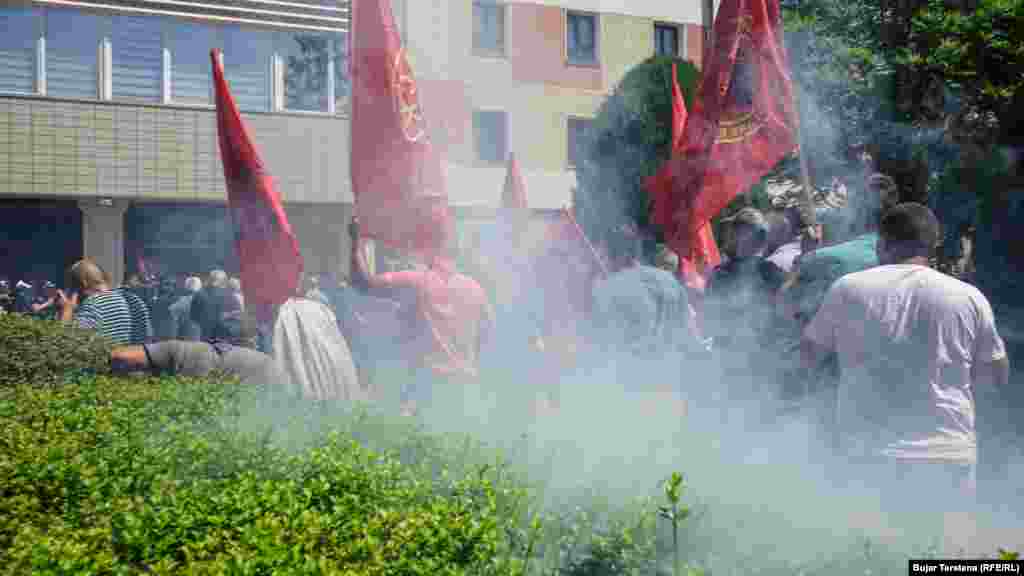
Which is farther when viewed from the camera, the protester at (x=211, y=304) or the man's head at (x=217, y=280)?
the man's head at (x=217, y=280)

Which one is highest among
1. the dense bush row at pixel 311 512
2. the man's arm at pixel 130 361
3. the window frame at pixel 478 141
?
the window frame at pixel 478 141

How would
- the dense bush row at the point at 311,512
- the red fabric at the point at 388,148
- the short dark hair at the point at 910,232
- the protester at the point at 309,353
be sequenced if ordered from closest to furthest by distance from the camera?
the dense bush row at the point at 311,512 → the short dark hair at the point at 910,232 → the red fabric at the point at 388,148 → the protester at the point at 309,353

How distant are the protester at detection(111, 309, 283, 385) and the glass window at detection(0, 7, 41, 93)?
14.4m

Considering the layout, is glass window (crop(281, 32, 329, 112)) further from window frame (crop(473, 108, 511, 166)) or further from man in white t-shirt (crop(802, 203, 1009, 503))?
man in white t-shirt (crop(802, 203, 1009, 503))

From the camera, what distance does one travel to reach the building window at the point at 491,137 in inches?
882

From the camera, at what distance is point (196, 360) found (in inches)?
268

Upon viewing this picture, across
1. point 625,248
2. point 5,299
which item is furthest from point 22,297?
point 625,248

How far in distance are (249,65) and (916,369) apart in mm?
18304

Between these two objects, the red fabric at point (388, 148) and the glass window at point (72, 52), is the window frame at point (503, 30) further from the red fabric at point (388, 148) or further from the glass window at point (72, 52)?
the red fabric at point (388, 148)

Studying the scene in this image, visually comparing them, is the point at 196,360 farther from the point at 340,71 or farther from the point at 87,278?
the point at 340,71

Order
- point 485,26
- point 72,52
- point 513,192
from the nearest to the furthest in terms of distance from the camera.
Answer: point 513,192, point 485,26, point 72,52

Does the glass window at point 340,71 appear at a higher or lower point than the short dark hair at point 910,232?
higher

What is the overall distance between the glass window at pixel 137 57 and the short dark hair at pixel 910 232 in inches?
712

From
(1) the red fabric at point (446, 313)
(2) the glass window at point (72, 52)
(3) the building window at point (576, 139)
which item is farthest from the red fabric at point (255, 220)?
(3) the building window at point (576, 139)
